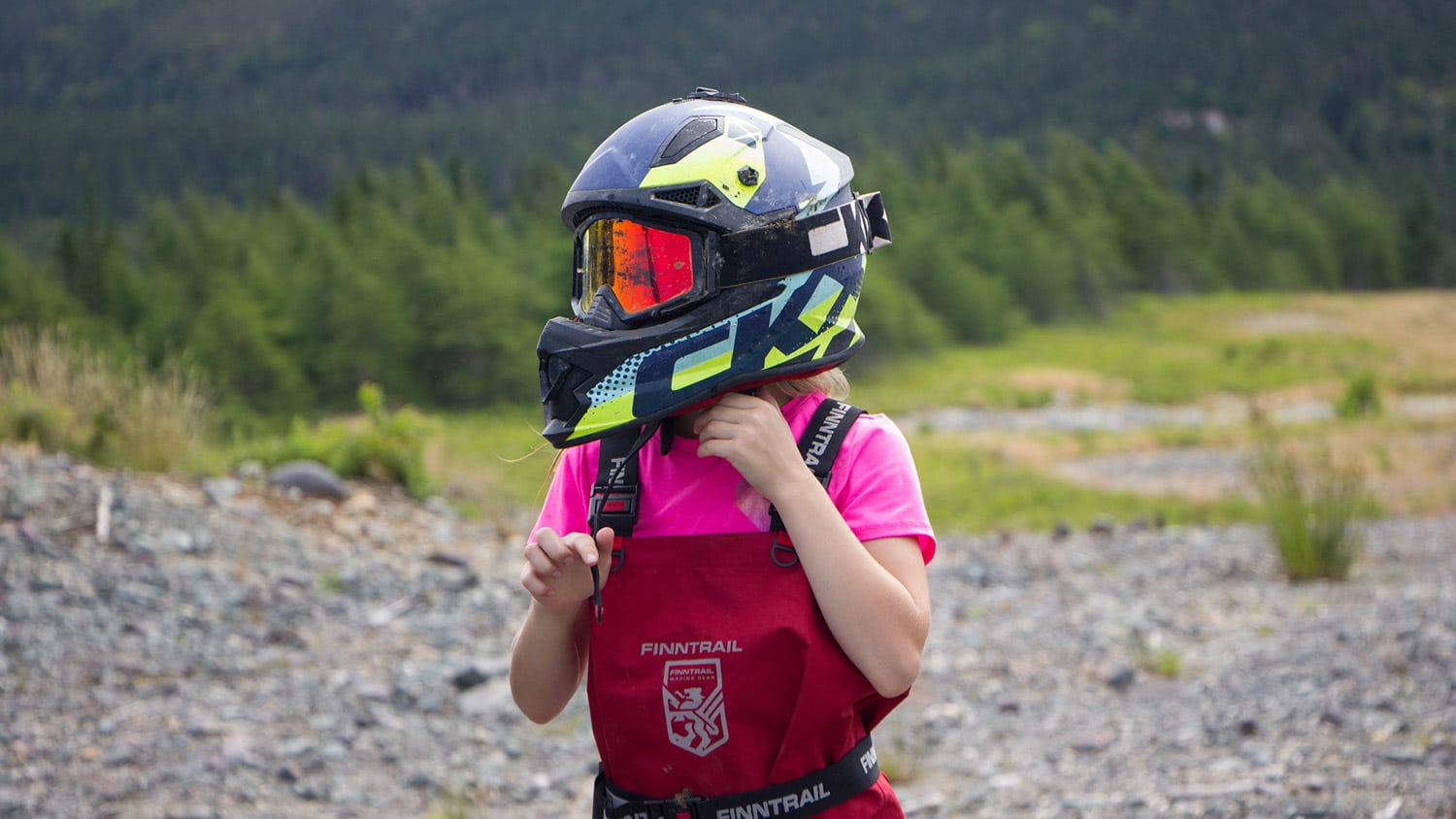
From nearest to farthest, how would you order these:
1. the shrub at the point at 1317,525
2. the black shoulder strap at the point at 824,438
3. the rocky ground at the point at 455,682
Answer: the black shoulder strap at the point at 824,438
the rocky ground at the point at 455,682
the shrub at the point at 1317,525

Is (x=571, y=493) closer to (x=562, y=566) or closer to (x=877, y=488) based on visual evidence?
(x=562, y=566)

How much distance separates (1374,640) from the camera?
600 centimetres

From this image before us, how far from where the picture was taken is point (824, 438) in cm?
191

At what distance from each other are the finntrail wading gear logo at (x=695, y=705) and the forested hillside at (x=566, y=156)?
1869 cm

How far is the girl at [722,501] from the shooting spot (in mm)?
1794

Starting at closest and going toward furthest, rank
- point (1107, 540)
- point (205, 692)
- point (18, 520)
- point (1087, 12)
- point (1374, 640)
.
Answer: point (205, 692)
point (1374, 640)
point (18, 520)
point (1107, 540)
point (1087, 12)

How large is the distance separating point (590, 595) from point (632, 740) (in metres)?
0.23

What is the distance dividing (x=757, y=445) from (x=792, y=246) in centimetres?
37

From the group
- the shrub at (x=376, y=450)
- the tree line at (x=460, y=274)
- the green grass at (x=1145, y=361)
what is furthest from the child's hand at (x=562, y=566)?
the green grass at (x=1145, y=361)

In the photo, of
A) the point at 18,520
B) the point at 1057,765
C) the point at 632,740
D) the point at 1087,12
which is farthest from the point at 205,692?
the point at 1087,12

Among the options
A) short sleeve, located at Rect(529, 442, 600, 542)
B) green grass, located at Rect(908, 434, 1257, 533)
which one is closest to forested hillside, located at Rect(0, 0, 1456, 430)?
green grass, located at Rect(908, 434, 1257, 533)

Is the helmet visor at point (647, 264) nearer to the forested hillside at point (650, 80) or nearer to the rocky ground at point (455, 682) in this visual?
the rocky ground at point (455, 682)

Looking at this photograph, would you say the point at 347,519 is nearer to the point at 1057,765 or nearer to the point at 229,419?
the point at 1057,765

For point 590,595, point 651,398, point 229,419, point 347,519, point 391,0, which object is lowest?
point 229,419
